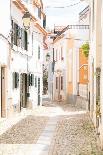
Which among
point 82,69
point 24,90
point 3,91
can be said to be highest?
point 82,69

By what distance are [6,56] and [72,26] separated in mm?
15897

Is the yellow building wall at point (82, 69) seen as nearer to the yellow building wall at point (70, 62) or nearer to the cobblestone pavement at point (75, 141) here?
the yellow building wall at point (70, 62)

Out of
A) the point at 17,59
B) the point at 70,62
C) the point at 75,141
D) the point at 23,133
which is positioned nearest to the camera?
the point at 75,141

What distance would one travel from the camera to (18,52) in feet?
76.0

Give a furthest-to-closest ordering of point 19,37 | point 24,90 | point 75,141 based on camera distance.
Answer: point 24,90 < point 19,37 < point 75,141

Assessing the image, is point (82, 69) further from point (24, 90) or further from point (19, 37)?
point (19, 37)

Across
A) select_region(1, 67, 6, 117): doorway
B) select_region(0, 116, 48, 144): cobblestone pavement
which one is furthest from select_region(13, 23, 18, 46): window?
select_region(0, 116, 48, 144): cobblestone pavement

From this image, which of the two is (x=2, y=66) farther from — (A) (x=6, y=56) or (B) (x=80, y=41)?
(B) (x=80, y=41)

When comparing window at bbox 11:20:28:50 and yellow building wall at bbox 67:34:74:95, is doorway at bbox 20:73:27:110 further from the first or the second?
yellow building wall at bbox 67:34:74:95

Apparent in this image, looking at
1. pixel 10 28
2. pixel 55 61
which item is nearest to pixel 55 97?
pixel 55 61

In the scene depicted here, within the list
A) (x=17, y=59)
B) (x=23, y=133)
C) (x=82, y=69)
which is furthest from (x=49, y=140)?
(x=82, y=69)

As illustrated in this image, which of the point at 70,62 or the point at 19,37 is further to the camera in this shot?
the point at 70,62

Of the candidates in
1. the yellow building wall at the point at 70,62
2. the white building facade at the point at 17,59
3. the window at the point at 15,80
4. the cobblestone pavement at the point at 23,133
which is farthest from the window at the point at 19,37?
the yellow building wall at the point at 70,62

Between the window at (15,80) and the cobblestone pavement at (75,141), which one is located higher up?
the window at (15,80)
